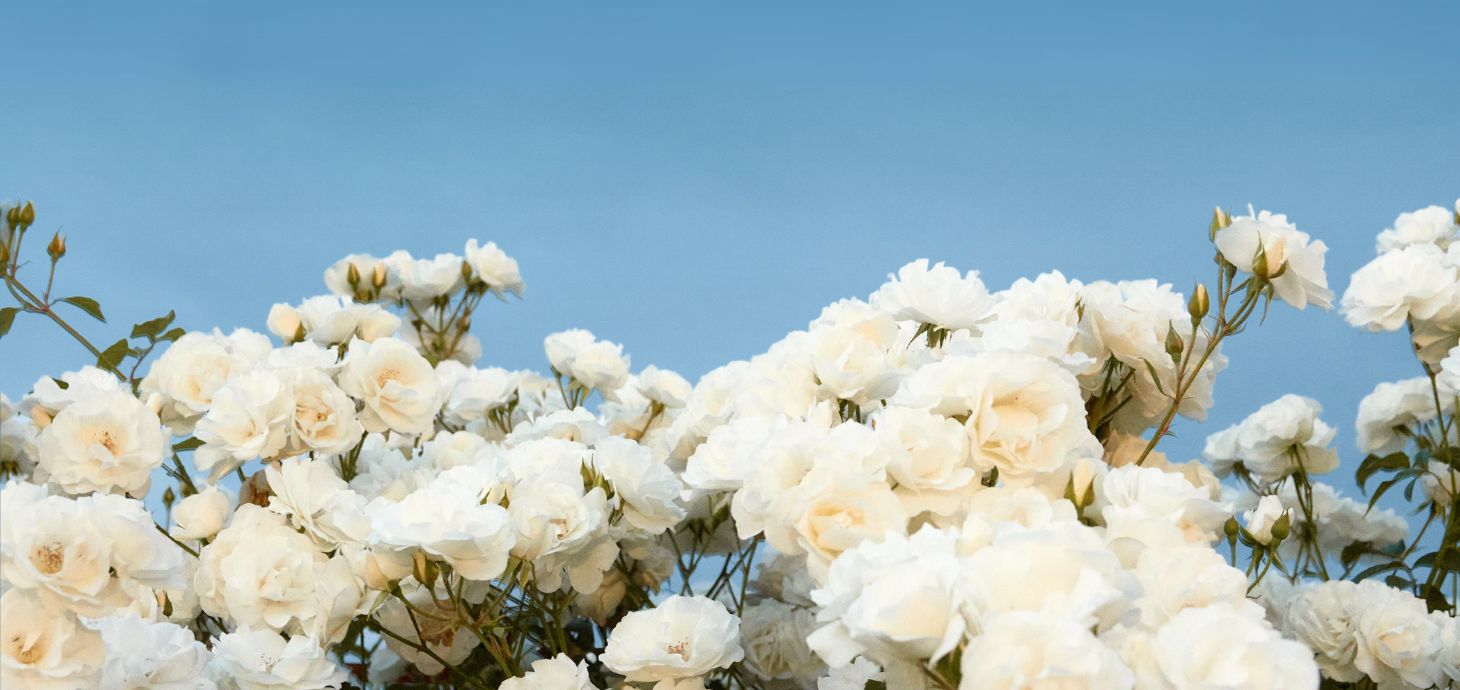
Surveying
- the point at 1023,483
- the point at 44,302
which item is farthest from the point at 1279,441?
the point at 44,302

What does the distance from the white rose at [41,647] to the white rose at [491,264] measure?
1.46 m

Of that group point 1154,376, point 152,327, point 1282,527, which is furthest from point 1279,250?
point 152,327

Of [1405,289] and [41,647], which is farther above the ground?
[1405,289]

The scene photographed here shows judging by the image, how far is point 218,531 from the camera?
1.41 m

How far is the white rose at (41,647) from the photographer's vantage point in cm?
87

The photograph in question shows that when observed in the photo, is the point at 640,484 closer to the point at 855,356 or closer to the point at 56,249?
the point at 855,356

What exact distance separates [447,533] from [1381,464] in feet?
4.98

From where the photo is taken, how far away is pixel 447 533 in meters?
1.01

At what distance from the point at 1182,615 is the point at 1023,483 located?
0.29 metres

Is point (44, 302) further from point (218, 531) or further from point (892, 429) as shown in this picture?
point (892, 429)

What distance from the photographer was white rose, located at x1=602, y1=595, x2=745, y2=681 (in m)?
A: 1.12

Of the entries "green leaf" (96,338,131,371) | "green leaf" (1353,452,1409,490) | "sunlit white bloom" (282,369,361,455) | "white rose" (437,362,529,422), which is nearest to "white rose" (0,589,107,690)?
"sunlit white bloom" (282,369,361,455)

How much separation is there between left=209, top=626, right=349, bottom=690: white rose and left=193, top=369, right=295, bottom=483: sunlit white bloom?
265 millimetres

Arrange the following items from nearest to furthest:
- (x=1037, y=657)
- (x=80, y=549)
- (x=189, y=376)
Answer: (x=1037, y=657), (x=80, y=549), (x=189, y=376)
